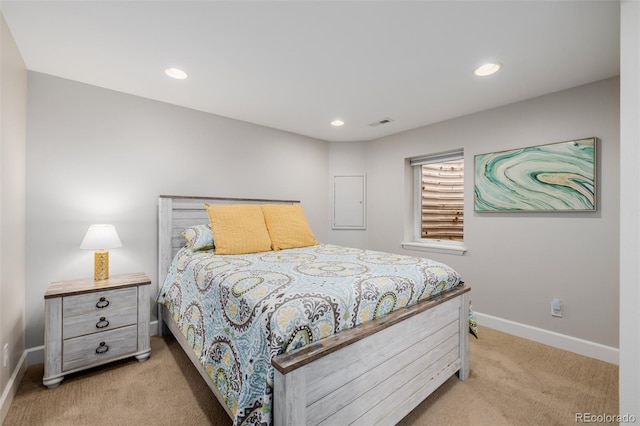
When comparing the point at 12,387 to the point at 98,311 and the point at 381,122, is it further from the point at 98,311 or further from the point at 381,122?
the point at 381,122

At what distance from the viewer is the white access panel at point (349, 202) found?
4238mm

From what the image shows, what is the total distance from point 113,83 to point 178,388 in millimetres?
2449

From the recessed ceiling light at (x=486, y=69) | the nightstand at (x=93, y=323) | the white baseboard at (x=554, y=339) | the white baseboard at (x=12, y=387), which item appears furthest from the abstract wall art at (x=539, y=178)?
the white baseboard at (x=12, y=387)

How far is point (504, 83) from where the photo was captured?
7.73ft

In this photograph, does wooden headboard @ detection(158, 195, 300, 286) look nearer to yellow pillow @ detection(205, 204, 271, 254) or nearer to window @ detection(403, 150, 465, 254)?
yellow pillow @ detection(205, 204, 271, 254)

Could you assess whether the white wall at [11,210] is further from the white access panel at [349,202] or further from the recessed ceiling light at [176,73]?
the white access panel at [349,202]

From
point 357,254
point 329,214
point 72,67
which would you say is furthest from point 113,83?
point 329,214

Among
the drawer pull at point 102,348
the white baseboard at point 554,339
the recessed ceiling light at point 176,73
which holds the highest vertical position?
the recessed ceiling light at point 176,73

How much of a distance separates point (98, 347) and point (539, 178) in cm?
388

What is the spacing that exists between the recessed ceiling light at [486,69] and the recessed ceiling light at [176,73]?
7.43 ft

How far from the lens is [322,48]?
1.87 meters

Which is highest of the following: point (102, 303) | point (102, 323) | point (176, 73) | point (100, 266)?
point (176, 73)

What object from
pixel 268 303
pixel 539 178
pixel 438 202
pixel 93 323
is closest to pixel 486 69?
pixel 539 178

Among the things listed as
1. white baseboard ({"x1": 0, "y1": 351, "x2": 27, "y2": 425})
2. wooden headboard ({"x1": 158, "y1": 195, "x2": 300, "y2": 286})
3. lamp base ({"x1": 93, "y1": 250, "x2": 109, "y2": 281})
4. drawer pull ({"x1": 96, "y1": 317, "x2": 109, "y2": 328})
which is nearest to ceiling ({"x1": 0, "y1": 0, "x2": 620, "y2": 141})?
wooden headboard ({"x1": 158, "y1": 195, "x2": 300, "y2": 286})
